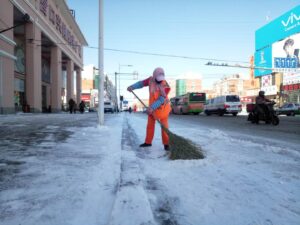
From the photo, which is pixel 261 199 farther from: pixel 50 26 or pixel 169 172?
pixel 50 26

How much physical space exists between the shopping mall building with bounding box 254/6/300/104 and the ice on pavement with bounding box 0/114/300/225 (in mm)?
42844

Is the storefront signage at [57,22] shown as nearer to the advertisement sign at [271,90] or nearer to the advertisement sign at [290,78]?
the advertisement sign at [290,78]

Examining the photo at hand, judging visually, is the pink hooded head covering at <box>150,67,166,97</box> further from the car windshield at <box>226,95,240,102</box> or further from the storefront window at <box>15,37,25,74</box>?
the car windshield at <box>226,95,240,102</box>

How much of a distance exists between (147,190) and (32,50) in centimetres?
2434

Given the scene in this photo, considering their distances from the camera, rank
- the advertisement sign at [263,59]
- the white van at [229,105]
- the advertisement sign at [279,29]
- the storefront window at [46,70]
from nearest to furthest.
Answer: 1. the white van at [229,105]
2. the storefront window at [46,70]
3. the advertisement sign at [279,29]
4. the advertisement sign at [263,59]

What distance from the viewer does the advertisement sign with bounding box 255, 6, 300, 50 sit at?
49000mm

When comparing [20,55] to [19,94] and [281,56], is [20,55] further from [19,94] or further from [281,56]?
[281,56]

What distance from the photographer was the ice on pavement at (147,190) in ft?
6.19

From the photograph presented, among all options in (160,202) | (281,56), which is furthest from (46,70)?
(160,202)

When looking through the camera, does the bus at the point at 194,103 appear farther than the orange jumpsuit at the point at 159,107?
Yes

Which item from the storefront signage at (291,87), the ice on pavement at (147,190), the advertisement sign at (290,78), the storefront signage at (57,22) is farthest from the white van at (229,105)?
the ice on pavement at (147,190)

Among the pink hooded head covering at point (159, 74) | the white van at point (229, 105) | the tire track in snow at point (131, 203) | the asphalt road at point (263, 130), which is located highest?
the pink hooded head covering at point (159, 74)

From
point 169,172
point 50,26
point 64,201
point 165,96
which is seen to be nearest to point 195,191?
point 169,172

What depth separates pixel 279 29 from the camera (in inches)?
2095
